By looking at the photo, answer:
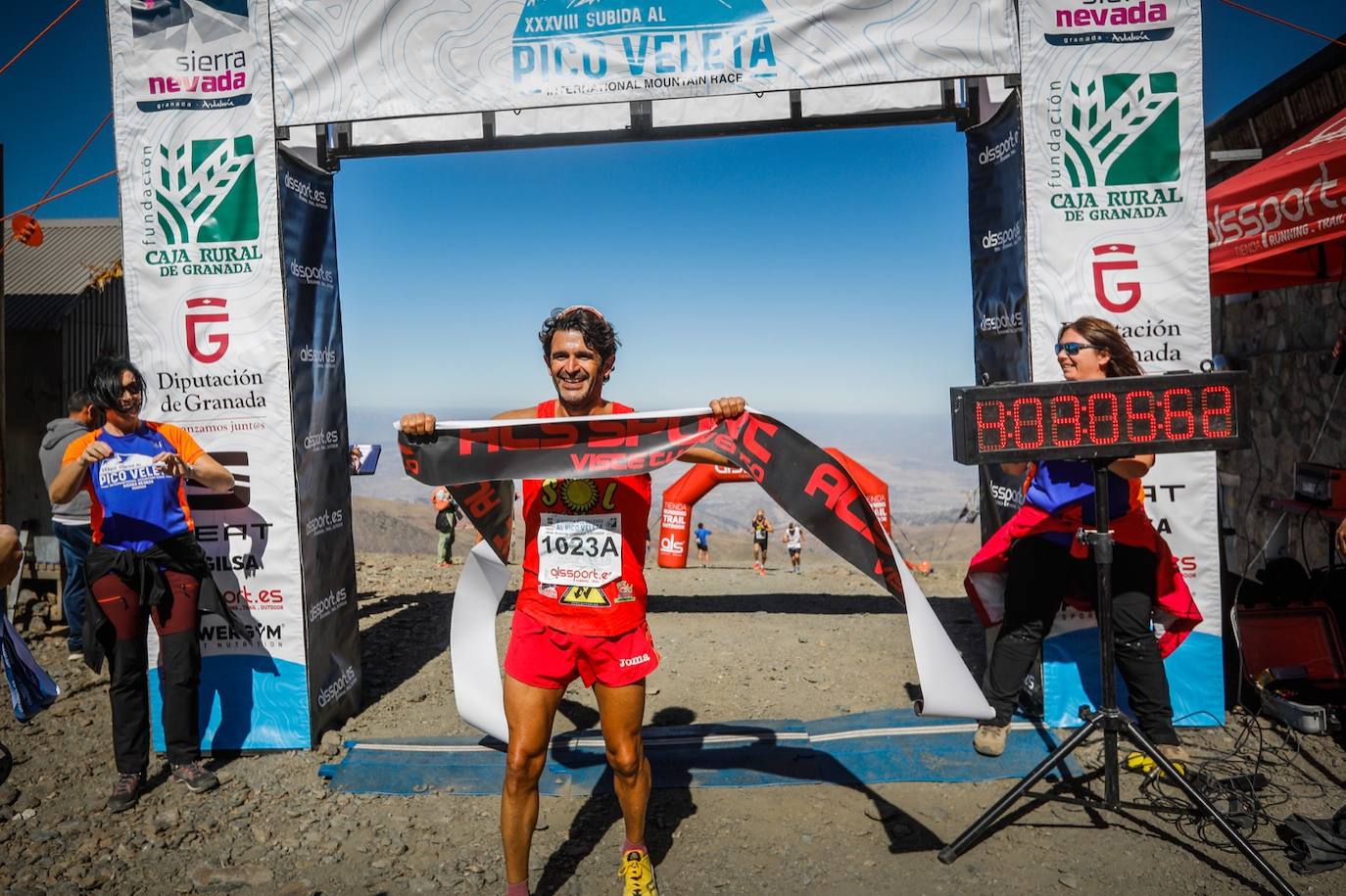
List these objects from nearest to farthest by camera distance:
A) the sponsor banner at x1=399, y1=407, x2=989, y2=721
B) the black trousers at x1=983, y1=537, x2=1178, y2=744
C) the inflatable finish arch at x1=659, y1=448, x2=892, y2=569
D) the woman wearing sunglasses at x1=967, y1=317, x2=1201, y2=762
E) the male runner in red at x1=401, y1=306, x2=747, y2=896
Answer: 1. the male runner in red at x1=401, y1=306, x2=747, y2=896
2. the sponsor banner at x1=399, y1=407, x2=989, y2=721
3. the woman wearing sunglasses at x1=967, y1=317, x2=1201, y2=762
4. the black trousers at x1=983, y1=537, x2=1178, y2=744
5. the inflatable finish arch at x1=659, y1=448, x2=892, y2=569

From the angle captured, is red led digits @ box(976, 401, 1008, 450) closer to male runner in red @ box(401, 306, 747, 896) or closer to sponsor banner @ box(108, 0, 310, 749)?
male runner in red @ box(401, 306, 747, 896)

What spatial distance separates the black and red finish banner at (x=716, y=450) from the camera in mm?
3713

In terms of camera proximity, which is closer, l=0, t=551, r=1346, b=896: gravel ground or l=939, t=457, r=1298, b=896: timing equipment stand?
l=939, t=457, r=1298, b=896: timing equipment stand

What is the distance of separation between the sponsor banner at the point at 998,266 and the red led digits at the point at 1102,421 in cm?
162

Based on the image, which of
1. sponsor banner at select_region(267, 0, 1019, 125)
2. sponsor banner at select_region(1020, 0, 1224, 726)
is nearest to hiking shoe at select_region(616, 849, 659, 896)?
sponsor banner at select_region(1020, 0, 1224, 726)

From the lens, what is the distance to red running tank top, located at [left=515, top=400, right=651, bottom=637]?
3420 millimetres

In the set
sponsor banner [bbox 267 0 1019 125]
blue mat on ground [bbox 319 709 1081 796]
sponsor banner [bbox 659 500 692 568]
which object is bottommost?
blue mat on ground [bbox 319 709 1081 796]

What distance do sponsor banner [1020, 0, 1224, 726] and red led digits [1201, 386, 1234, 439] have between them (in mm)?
1577

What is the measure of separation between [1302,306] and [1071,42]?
498 cm

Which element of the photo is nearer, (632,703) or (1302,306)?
(632,703)

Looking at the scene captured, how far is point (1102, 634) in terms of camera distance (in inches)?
153

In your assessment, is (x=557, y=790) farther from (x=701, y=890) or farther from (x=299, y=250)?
(x=299, y=250)

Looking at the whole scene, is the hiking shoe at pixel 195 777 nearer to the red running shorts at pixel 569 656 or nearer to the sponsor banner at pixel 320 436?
the sponsor banner at pixel 320 436

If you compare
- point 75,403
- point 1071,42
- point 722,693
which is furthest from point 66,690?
point 1071,42
